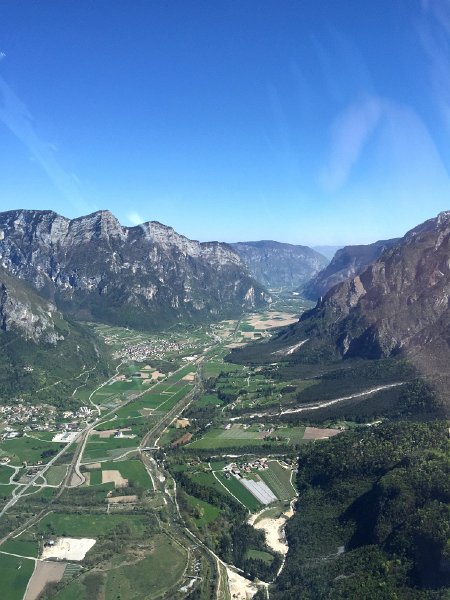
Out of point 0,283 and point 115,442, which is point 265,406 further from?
point 0,283

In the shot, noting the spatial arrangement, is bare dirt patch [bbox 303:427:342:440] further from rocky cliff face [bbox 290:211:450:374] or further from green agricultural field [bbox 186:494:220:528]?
rocky cliff face [bbox 290:211:450:374]

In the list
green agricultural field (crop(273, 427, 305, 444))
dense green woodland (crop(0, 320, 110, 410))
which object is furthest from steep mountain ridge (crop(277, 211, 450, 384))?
dense green woodland (crop(0, 320, 110, 410))

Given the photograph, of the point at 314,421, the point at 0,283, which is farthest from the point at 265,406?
the point at 0,283

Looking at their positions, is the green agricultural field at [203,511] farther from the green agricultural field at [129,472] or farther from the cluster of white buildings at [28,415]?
the cluster of white buildings at [28,415]

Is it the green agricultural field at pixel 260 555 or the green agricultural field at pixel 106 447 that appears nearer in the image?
the green agricultural field at pixel 260 555

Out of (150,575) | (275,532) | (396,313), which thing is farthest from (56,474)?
(396,313)

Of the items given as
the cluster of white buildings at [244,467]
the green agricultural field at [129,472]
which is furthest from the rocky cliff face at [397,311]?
the green agricultural field at [129,472]
